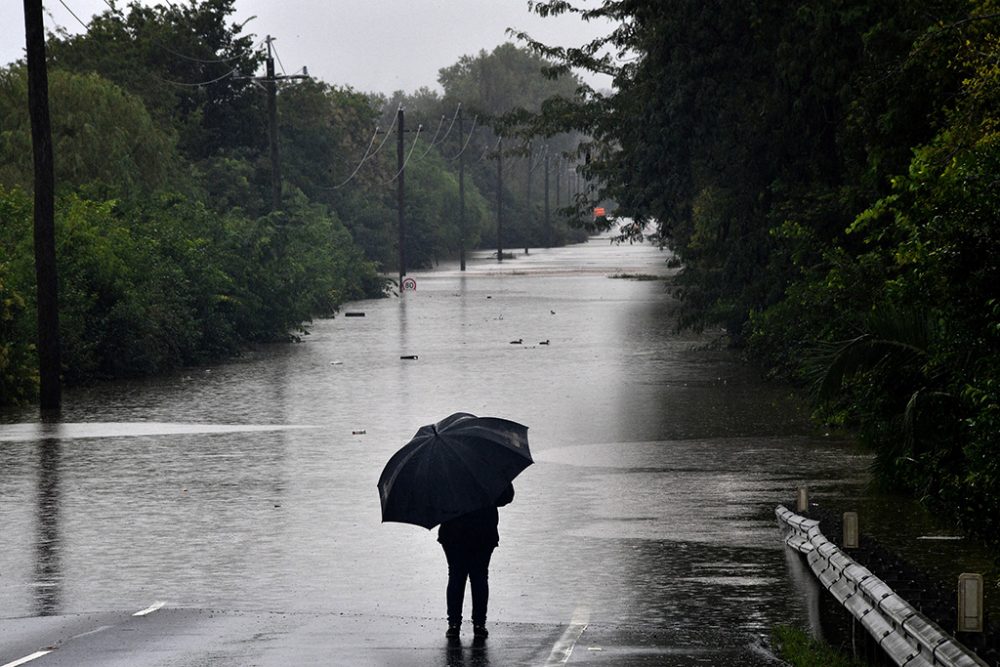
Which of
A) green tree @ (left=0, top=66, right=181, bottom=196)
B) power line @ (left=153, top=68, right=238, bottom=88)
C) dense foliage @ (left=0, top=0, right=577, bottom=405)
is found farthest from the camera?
power line @ (left=153, top=68, right=238, bottom=88)

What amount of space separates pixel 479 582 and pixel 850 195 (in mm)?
13995

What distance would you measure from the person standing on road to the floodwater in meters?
0.88

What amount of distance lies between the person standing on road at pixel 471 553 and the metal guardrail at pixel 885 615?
220cm

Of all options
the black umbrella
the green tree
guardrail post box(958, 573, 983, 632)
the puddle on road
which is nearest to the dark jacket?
the black umbrella

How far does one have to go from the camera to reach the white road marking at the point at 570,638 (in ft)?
32.1

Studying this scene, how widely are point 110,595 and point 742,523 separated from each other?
6.04m

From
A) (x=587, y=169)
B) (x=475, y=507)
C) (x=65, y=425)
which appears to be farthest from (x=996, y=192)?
(x=587, y=169)

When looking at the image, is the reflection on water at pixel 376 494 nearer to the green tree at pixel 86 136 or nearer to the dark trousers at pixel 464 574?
the dark trousers at pixel 464 574

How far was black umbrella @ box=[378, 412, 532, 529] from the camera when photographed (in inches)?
403

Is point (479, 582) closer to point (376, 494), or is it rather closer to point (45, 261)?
point (376, 494)

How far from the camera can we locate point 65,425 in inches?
971

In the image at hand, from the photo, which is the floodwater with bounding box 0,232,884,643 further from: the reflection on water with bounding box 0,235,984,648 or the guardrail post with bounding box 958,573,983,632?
the guardrail post with bounding box 958,573,983,632

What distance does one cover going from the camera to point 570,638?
1058 centimetres

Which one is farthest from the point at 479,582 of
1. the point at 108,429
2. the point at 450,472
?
the point at 108,429
